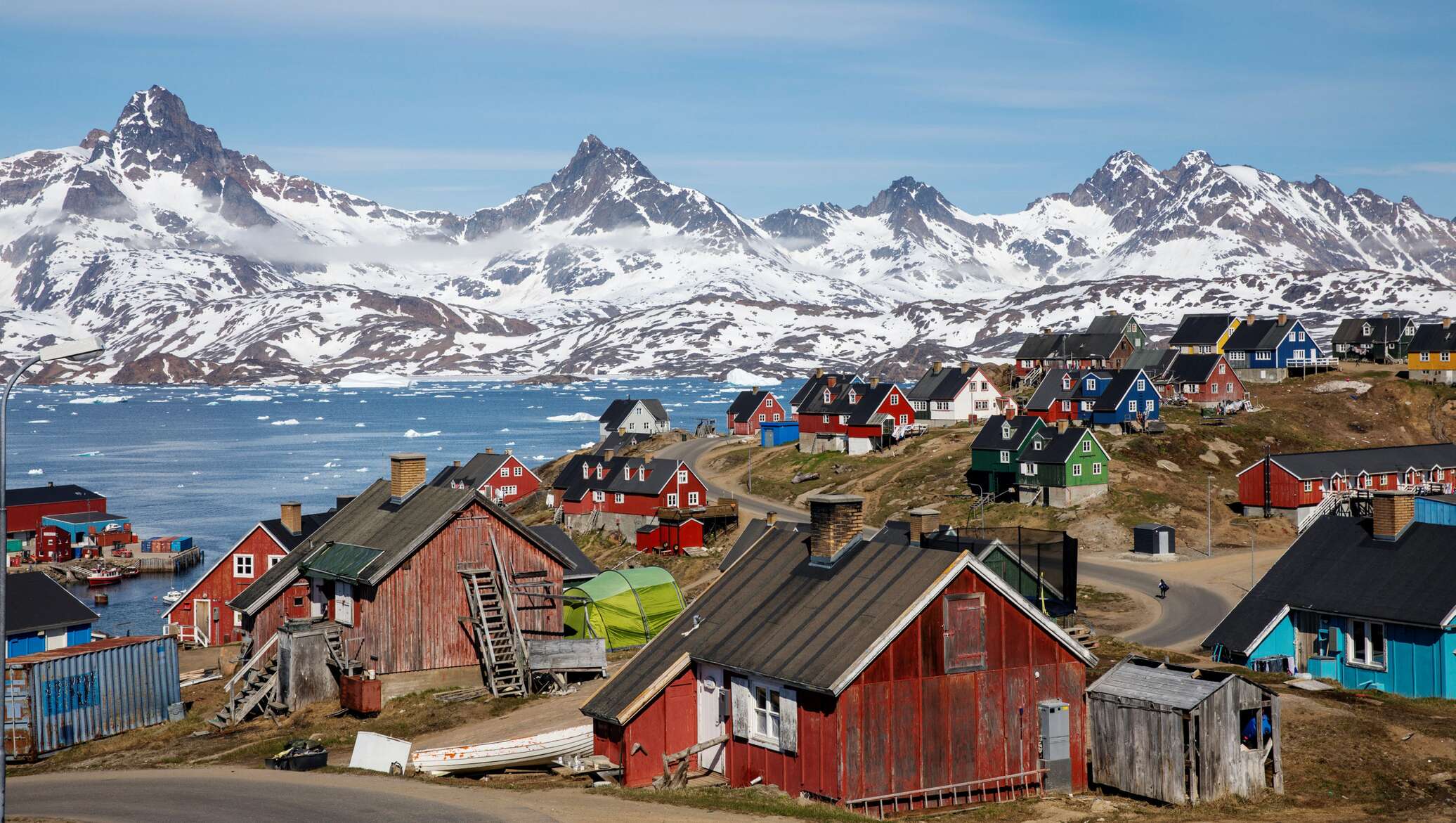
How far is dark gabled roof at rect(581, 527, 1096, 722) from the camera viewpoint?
26422mm

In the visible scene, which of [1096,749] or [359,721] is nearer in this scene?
[1096,749]

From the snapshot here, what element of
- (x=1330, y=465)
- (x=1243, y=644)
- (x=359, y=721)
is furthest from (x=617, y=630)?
(x=1330, y=465)

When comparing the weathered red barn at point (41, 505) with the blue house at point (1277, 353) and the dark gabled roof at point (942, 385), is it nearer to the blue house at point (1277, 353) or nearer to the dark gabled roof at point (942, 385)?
the dark gabled roof at point (942, 385)

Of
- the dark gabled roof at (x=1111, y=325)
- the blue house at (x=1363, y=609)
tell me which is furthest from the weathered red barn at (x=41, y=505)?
the dark gabled roof at (x=1111, y=325)

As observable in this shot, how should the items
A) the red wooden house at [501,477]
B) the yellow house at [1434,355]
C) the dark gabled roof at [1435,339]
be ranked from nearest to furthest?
the red wooden house at [501,477] → the yellow house at [1434,355] → the dark gabled roof at [1435,339]

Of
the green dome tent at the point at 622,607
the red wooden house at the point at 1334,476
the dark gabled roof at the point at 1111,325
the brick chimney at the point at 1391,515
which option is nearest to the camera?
the brick chimney at the point at 1391,515

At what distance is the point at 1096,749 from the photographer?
29062 mm

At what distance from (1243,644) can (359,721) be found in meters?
26.1

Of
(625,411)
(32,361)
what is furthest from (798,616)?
(625,411)

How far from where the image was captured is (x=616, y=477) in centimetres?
8975

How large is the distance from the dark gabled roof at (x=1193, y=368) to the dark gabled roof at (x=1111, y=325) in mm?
28726

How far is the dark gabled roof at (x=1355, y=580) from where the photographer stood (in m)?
37.7

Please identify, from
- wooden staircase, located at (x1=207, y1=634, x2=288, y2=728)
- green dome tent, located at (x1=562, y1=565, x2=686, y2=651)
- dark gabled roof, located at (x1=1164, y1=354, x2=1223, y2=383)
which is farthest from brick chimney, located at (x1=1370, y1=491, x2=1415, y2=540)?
dark gabled roof, located at (x1=1164, y1=354, x2=1223, y2=383)

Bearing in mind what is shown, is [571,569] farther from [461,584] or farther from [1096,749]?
[1096,749]
